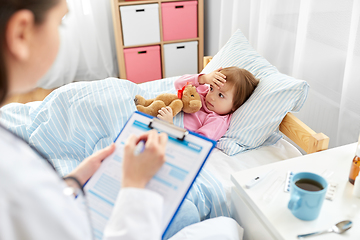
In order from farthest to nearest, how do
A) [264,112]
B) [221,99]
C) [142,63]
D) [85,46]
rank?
[85,46], [142,63], [221,99], [264,112]

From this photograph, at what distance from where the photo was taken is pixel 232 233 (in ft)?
2.70

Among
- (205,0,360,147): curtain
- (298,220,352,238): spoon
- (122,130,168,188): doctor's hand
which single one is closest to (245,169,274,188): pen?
(298,220,352,238): spoon

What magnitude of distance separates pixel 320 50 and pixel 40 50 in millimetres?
1370

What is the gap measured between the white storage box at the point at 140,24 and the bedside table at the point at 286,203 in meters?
2.05

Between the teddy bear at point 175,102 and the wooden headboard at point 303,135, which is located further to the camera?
the teddy bear at point 175,102

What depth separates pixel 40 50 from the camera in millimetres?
477

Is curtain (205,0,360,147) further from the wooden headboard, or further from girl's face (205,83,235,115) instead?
girl's face (205,83,235,115)

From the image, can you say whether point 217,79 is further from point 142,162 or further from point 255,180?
point 142,162

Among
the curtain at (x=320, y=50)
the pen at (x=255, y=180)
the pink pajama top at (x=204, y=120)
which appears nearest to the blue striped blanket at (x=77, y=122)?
the pink pajama top at (x=204, y=120)

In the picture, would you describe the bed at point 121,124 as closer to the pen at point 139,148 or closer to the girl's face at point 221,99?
the girl's face at point 221,99

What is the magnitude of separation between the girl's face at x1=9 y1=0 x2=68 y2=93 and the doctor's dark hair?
1 cm

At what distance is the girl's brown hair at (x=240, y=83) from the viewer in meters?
1.38

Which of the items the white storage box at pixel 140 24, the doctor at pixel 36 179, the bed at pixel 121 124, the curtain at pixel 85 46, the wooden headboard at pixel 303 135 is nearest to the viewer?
the doctor at pixel 36 179

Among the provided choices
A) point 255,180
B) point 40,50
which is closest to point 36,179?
point 40,50
